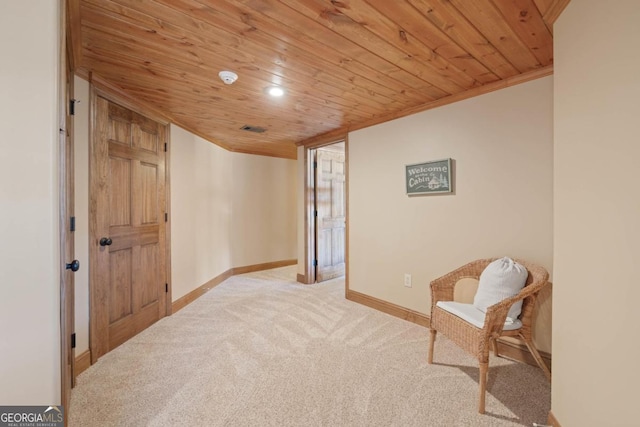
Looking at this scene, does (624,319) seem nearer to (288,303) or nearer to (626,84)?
(626,84)

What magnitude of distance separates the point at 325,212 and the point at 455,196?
7.50 ft

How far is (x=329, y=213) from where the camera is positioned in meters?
4.62

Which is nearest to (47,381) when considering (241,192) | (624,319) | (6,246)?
(6,246)

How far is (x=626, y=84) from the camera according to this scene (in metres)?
1.00

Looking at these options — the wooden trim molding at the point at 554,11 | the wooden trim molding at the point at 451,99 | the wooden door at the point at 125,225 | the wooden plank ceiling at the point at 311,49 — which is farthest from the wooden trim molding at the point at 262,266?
the wooden trim molding at the point at 554,11

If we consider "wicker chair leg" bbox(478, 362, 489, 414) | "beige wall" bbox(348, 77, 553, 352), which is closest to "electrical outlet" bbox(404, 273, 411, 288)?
"beige wall" bbox(348, 77, 553, 352)

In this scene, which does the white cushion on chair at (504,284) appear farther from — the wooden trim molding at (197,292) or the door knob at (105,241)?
the wooden trim molding at (197,292)

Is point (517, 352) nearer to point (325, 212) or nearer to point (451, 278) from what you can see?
point (451, 278)

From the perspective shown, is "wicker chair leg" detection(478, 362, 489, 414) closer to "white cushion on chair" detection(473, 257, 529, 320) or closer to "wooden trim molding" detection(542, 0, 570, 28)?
"white cushion on chair" detection(473, 257, 529, 320)

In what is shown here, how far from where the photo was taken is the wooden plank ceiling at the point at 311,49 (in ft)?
4.60

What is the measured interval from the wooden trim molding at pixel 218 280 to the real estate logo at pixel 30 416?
218 cm

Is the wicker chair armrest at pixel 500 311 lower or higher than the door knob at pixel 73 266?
lower

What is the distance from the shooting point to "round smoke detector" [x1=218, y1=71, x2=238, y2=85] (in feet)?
6.68

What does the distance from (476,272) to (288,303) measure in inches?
83.3
